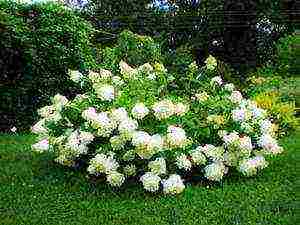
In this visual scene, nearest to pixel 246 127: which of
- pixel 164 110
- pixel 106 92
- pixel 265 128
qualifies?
pixel 265 128

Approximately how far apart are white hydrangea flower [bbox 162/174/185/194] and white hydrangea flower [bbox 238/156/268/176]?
76cm

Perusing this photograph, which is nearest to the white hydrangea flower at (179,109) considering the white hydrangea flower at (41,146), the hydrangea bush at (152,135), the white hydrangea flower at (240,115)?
the hydrangea bush at (152,135)

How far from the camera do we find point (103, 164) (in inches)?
271

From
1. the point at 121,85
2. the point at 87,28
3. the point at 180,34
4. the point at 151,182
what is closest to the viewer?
the point at 151,182

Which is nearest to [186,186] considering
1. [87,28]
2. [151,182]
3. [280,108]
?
[151,182]

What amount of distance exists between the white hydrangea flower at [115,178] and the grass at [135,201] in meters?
0.10

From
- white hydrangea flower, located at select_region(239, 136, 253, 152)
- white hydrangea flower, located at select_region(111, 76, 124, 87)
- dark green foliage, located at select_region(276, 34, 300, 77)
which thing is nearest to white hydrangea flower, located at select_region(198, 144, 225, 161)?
white hydrangea flower, located at select_region(239, 136, 253, 152)

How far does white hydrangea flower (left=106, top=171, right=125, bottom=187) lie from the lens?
6.82m

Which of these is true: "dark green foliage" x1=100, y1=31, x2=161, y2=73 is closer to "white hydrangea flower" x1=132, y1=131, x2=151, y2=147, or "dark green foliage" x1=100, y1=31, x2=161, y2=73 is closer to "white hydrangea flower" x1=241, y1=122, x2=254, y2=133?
"white hydrangea flower" x1=241, y1=122, x2=254, y2=133

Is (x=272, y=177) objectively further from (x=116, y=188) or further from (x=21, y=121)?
(x=21, y=121)

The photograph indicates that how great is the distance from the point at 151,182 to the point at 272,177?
139 centimetres

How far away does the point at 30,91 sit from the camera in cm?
1057

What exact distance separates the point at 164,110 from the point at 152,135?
0.90ft

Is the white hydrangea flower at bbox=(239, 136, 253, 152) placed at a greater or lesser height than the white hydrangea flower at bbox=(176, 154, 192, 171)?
greater
